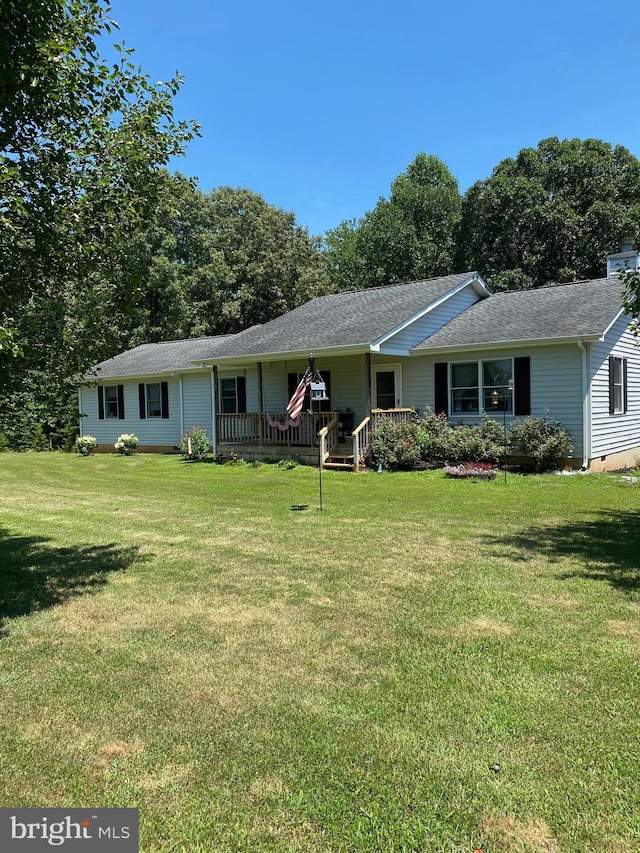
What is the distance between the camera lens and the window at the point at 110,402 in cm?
2262

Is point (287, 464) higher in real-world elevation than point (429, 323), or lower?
lower

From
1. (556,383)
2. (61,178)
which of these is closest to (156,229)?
(556,383)

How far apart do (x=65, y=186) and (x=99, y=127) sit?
61 centimetres

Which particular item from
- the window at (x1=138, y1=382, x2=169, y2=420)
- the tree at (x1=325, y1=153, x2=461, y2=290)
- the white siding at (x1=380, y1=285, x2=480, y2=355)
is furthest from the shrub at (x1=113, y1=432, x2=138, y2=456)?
the tree at (x1=325, y1=153, x2=461, y2=290)

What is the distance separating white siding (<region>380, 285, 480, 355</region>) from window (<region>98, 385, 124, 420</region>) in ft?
40.8

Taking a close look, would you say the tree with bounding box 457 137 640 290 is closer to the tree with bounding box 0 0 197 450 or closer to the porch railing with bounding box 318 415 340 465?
the porch railing with bounding box 318 415 340 465

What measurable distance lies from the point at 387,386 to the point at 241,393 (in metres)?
5.37

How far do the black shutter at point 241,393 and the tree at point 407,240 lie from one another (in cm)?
1744

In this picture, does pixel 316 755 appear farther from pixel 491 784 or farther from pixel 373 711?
pixel 491 784

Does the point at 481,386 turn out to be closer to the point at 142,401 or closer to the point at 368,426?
the point at 368,426

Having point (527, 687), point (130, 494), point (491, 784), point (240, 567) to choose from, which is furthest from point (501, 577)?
point (130, 494)

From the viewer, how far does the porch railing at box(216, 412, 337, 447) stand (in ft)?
52.4

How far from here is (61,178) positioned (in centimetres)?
511

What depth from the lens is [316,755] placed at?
8.97 ft
